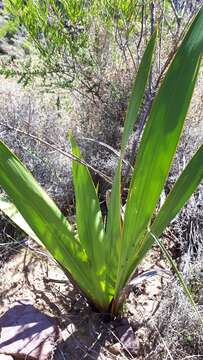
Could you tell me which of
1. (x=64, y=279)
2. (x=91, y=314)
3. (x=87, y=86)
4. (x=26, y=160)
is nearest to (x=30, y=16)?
(x=87, y=86)

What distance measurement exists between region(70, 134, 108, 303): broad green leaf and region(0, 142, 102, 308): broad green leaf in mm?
26

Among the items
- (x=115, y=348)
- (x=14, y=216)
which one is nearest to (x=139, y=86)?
(x=14, y=216)

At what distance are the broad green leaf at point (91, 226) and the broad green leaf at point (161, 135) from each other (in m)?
0.14

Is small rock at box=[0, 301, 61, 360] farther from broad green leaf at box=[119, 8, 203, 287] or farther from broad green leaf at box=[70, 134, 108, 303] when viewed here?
broad green leaf at box=[119, 8, 203, 287]

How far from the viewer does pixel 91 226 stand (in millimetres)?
1405

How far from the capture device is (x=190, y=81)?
3.31 feet

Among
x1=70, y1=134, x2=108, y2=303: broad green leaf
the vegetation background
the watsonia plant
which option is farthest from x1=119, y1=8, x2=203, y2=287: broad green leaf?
the vegetation background

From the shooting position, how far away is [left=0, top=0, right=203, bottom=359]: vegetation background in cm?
211

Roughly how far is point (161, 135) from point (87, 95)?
6.85 feet

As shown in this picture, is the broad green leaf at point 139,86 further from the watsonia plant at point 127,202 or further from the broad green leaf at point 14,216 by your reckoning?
the broad green leaf at point 14,216

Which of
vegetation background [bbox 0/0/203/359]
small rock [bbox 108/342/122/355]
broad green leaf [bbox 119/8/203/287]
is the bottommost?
small rock [bbox 108/342/122/355]

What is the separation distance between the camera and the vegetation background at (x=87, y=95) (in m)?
2.11

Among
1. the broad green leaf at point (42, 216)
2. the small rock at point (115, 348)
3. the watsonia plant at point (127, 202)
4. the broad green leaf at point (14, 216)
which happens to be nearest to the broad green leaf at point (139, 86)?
the watsonia plant at point (127, 202)

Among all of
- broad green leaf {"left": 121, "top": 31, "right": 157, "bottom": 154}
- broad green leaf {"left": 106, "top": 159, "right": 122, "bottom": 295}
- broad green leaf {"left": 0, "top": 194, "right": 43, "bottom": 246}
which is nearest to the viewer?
broad green leaf {"left": 121, "top": 31, "right": 157, "bottom": 154}
